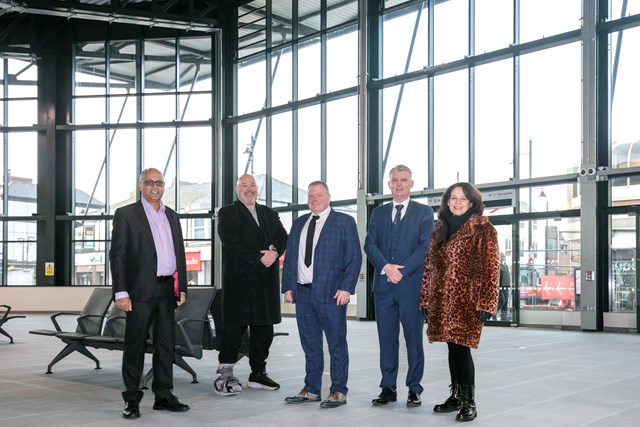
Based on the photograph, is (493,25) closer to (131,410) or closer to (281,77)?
(281,77)

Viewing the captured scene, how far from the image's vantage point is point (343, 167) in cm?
1606

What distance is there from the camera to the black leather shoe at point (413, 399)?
4.64 metres

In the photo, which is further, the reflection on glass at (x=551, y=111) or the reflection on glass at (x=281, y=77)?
the reflection on glass at (x=281, y=77)

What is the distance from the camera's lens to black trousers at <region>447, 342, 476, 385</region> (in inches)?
165

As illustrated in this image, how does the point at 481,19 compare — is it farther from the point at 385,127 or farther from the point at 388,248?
the point at 388,248

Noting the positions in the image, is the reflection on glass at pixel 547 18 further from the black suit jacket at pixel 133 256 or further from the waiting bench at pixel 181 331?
the black suit jacket at pixel 133 256

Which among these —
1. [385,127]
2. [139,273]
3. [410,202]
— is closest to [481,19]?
[385,127]

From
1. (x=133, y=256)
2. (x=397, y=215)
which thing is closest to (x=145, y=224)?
(x=133, y=256)

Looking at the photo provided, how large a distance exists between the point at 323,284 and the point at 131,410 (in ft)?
4.48

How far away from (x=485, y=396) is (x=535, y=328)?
7878 millimetres

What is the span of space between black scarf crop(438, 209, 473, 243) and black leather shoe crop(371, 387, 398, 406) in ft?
3.54

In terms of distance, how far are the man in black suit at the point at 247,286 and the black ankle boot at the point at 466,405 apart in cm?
162

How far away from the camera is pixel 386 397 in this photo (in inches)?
186

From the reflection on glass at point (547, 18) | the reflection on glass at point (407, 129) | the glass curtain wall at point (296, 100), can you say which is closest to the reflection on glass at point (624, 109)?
the reflection on glass at point (547, 18)
